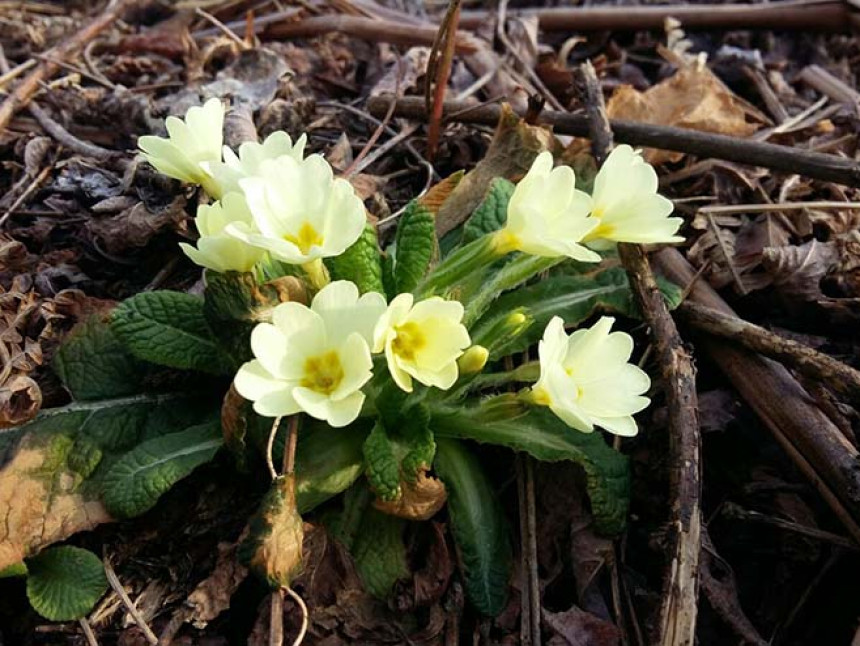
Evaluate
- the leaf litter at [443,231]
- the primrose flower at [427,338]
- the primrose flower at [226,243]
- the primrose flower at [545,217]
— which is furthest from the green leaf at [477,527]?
the primrose flower at [226,243]

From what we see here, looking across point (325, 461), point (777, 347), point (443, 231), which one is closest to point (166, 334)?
point (325, 461)

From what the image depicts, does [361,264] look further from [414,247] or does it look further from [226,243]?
[226,243]

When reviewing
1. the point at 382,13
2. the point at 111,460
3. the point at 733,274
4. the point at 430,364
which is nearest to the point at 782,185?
the point at 733,274

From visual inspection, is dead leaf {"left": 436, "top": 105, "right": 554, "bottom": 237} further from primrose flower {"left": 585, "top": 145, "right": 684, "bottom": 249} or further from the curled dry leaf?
the curled dry leaf

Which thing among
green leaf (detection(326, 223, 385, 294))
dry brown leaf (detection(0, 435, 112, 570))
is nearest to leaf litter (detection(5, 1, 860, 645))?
dry brown leaf (detection(0, 435, 112, 570))

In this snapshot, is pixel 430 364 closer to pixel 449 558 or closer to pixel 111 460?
pixel 449 558

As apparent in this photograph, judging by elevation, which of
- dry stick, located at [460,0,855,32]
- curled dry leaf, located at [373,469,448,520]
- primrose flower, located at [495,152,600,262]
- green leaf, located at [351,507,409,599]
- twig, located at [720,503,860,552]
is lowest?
twig, located at [720,503,860,552]

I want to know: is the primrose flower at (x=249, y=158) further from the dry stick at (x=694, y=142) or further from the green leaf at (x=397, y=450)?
the dry stick at (x=694, y=142)

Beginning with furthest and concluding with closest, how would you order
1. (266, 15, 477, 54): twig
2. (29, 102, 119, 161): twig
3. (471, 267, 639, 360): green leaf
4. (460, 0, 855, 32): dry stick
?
(460, 0, 855, 32): dry stick
(266, 15, 477, 54): twig
(29, 102, 119, 161): twig
(471, 267, 639, 360): green leaf
